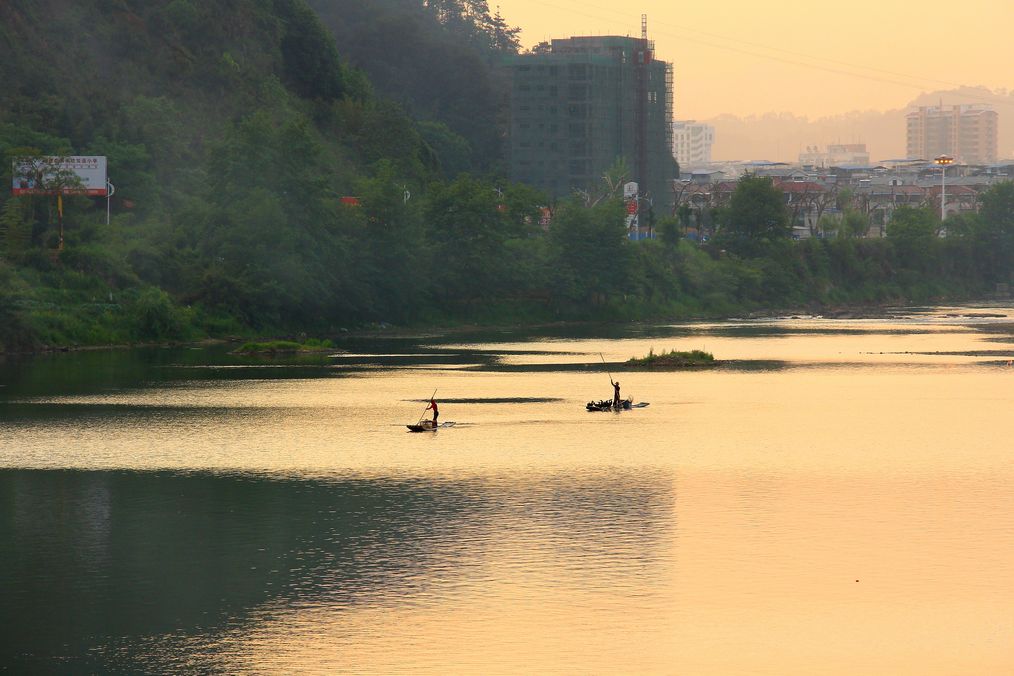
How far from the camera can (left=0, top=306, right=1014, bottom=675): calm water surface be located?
34594mm

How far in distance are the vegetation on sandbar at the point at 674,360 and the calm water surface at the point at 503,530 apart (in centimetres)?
1990

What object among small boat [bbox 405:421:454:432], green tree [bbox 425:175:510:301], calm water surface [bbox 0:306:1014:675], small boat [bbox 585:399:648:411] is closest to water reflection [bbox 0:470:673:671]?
calm water surface [bbox 0:306:1014:675]

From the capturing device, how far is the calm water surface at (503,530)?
34594 millimetres

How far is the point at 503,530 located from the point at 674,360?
72.2m

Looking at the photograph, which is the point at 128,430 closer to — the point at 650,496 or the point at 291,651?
the point at 650,496

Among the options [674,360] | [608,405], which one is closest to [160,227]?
[674,360]

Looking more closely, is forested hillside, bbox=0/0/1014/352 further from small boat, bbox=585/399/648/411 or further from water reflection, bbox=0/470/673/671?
water reflection, bbox=0/470/673/671

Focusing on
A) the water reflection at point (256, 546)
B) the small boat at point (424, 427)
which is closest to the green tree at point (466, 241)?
the small boat at point (424, 427)

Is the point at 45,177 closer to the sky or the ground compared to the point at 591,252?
closer to the sky

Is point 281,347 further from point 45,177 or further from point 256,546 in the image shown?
point 256,546

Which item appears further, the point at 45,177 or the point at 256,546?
the point at 45,177

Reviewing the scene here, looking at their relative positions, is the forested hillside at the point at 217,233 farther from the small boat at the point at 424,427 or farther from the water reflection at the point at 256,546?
the water reflection at the point at 256,546

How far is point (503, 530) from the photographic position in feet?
156

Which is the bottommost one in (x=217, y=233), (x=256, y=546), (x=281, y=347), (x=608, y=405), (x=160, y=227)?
(x=256, y=546)
